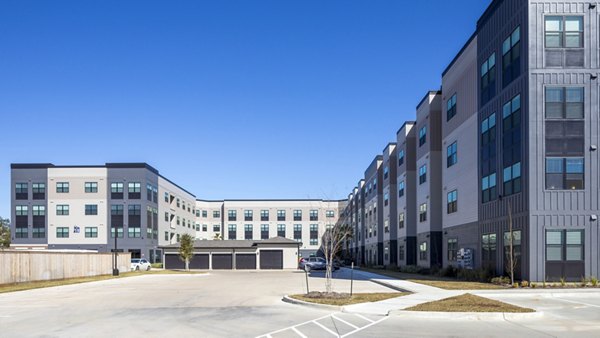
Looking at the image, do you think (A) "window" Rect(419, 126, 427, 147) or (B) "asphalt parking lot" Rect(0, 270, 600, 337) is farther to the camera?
(A) "window" Rect(419, 126, 427, 147)

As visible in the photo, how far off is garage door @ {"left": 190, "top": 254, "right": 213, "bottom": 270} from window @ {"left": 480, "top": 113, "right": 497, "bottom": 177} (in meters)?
49.8

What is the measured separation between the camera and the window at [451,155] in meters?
42.2

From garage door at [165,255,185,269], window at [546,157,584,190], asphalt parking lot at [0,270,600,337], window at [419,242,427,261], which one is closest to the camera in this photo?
asphalt parking lot at [0,270,600,337]

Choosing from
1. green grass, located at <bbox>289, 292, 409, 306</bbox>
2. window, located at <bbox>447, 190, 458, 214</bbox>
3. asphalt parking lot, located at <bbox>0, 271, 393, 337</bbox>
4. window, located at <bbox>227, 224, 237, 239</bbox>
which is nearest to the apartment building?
window, located at <bbox>447, 190, 458, 214</bbox>

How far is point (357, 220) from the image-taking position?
93812 mm

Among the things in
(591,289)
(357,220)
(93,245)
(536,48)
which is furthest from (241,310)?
(357,220)

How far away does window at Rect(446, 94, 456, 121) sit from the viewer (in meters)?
42.2

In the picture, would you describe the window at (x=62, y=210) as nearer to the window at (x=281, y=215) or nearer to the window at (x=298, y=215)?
the window at (x=281, y=215)

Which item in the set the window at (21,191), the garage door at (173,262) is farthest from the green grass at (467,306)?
the window at (21,191)

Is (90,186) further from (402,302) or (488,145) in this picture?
(402,302)

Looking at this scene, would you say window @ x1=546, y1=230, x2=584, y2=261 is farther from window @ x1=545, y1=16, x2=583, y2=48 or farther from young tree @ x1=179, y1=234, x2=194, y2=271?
young tree @ x1=179, y1=234, x2=194, y2=271

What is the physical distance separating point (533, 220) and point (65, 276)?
109 feet

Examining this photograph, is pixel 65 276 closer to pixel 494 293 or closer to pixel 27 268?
pixel 27 268

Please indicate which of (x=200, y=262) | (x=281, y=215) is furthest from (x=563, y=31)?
(x=281, y=215)
